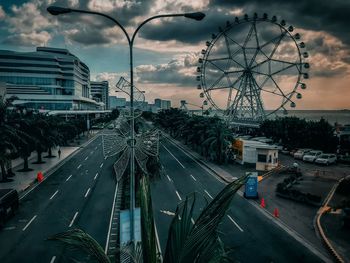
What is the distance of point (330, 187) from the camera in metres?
30.6

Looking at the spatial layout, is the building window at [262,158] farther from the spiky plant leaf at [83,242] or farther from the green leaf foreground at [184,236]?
the spiky plant leaf at [83,242]

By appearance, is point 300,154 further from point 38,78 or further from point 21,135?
point 38,78

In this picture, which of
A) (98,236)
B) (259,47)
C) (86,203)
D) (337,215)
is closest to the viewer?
(98,236)

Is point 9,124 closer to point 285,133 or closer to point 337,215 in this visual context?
point 337,215

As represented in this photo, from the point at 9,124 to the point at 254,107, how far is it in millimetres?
51595

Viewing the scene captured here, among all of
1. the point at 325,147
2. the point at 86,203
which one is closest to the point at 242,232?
the point at 86,203

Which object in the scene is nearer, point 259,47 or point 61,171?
point 61,171

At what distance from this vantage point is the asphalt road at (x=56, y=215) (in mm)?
16422

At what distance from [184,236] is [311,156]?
46.6 m

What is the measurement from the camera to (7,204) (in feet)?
68.9

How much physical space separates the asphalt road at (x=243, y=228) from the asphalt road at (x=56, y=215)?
14.4 ft

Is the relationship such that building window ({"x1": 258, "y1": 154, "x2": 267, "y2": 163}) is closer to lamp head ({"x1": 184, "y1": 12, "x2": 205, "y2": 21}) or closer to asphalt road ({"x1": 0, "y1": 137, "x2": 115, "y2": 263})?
asphalt road ({"x1": 0, "y1": 137, "x2": 115, "y2": 263})

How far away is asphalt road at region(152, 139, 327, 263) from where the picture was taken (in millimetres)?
16153

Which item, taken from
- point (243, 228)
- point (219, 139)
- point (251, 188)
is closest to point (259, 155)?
point (219, 139)
